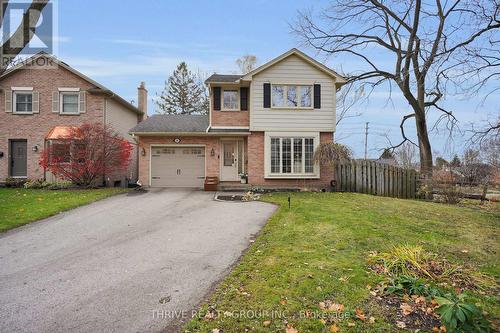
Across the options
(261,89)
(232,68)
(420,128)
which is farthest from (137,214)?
(232,68)

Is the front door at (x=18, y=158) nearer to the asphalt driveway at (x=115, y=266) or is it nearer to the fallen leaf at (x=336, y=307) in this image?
the asphalt driveway at (x=115, y=266)

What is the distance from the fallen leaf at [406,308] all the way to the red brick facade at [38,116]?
18.2m

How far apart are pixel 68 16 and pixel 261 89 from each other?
997cm

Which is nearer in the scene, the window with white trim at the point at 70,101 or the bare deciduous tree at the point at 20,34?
the bare deciduous tree at the point at 20,34

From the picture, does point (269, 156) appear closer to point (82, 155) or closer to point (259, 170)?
point (259, 170)

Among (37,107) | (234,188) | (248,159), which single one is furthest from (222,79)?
(37,107)

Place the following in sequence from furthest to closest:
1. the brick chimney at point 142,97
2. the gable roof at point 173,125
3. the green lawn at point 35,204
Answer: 1. the brick chimney at point 142,97
2. the gable roof at point 173,125
3. the green lawn at point 35,204

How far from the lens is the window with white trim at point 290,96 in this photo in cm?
1598

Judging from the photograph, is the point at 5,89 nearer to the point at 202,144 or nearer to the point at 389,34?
the point at 202,144

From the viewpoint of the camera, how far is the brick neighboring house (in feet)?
58.6

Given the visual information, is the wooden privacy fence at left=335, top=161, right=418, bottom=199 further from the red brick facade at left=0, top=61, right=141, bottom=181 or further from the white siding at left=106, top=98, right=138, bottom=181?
the red brick facade at left=0, top=61, right=141, bottom=181

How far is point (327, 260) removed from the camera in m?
5.43

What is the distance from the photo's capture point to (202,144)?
16.8 m

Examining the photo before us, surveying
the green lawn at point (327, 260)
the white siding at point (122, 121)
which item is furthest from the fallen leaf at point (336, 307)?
the white siding at point (122, 121)
